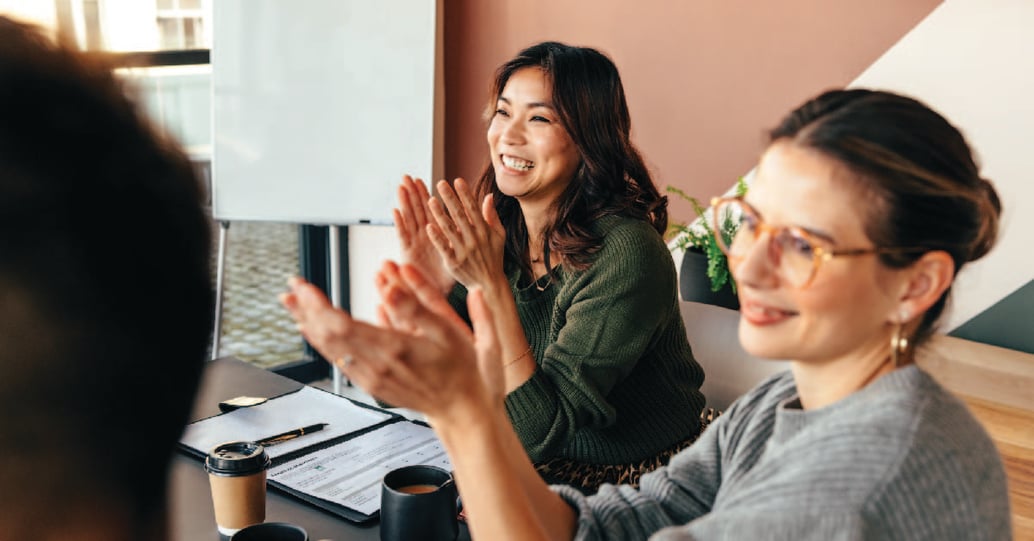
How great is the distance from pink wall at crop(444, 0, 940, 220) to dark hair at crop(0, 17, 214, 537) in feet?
7.93

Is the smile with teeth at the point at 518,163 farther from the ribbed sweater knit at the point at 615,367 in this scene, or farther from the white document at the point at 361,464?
the white document at the point at 361,464

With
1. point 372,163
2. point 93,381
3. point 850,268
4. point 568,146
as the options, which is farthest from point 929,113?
point 372,163

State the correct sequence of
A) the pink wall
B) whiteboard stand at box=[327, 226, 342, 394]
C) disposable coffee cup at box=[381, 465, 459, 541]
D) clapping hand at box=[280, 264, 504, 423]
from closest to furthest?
clapping hand at box=[280, 264, 504, 423]
disposable coffee cup at box=[381, 465, 459, 541]
the pink wall
whiteboard stand at box=[327, 226, 342, 394]

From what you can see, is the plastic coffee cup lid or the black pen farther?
the black pen

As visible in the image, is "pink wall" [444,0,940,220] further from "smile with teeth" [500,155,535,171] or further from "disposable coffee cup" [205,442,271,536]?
"disposable coffee cup" [205,442,271,536]

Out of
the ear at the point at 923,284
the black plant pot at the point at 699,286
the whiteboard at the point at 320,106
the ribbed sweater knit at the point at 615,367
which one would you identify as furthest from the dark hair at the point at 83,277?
the whiteboard at the point at 320,106

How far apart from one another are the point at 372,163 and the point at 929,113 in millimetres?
2493

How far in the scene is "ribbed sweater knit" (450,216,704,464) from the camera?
1.59m

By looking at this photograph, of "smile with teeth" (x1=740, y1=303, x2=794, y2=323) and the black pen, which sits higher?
"smile with teeth" (x1=740, y1=303, x2=794, y2=323)

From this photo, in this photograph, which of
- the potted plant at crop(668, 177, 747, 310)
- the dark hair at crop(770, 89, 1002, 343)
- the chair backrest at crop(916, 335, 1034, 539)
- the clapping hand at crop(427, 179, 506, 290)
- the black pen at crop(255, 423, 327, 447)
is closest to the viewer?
the dark hair at crop(770, 89, 1002, 343)

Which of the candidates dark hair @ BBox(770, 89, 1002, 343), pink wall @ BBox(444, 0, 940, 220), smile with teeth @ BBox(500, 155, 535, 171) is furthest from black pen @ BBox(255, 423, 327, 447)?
pink wall @ BBox(444, 0, 940, 220)

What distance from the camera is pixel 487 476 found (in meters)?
0.91

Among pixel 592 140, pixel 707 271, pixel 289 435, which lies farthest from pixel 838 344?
pixel 707 271

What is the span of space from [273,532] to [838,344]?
2.20 ft
